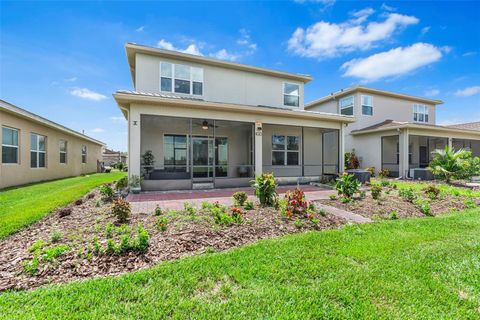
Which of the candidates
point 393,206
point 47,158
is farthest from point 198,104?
point 47,158

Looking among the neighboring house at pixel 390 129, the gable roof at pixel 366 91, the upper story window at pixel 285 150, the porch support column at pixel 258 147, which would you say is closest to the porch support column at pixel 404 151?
the neighboring house at pixel 390 129

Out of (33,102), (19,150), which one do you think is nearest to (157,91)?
(19,150)

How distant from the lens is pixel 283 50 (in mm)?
15398

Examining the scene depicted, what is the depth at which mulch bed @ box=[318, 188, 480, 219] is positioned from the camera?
634 cm

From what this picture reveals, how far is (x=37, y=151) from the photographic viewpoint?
13.0 meters

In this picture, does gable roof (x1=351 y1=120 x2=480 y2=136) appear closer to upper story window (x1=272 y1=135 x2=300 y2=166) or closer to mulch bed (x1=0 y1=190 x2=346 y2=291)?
upper story window (x1=272 y1=135 x2=300 y2=166)

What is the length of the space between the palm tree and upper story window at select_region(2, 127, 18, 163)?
21889mm

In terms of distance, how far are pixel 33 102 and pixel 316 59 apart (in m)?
22.9

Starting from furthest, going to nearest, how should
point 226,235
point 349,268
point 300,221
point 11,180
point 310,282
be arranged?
1. point 11,180
2. point 300,221
3. point 226,235
4. point 349,268
5. point 310,282

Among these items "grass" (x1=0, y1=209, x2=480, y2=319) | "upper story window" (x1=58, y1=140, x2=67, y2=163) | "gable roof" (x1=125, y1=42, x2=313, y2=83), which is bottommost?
"grass" (x1=0, y1=209, x2=480, y2=319)

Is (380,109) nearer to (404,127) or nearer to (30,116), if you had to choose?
(404,127)

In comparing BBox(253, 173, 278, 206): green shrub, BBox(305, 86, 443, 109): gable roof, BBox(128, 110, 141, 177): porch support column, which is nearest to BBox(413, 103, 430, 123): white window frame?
BBox(305, 86, 443, 109): gable roof

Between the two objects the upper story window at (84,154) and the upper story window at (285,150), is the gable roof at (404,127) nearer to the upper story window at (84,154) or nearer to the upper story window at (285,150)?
the upper story window at (285,150)

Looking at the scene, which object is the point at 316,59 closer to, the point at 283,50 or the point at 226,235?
the point at 283,50
